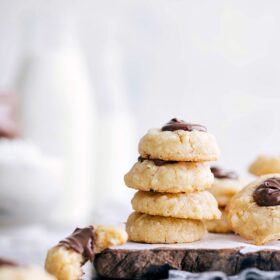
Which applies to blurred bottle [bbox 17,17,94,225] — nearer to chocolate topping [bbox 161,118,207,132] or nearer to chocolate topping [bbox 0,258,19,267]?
chocolate topping [bbox 161,118,207,132]

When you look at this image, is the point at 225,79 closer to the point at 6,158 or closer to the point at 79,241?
the point at 6,158

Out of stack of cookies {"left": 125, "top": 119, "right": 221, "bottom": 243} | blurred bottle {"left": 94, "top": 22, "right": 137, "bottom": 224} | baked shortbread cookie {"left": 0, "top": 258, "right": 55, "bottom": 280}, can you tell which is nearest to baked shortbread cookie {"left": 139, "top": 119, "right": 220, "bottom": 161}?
stack of cookies {"left": 125, "top": 119, "right": 221, "bottom": 243}

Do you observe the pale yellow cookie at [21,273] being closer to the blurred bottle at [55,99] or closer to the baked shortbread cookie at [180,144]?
the baked shortbread cookie at [180,144]

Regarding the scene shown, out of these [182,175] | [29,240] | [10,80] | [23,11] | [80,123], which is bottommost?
[29,240]

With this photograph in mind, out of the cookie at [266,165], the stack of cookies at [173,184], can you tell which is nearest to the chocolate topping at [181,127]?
the stack of cookies at [173,184]

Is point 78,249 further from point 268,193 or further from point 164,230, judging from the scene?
point 268,193

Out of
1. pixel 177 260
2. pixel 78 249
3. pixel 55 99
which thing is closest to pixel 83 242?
pixel 78 249

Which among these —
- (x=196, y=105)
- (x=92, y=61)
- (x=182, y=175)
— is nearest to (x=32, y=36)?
(x=92, y=61)
